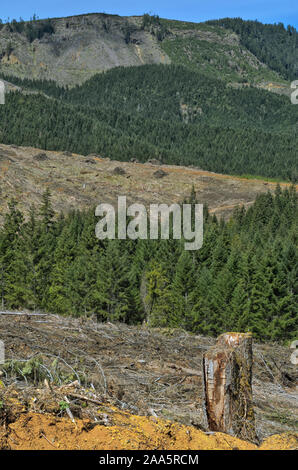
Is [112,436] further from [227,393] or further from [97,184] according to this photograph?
[97,184]

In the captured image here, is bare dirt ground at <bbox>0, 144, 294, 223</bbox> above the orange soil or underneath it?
above

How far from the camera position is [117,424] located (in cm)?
486

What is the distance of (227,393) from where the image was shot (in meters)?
5.33

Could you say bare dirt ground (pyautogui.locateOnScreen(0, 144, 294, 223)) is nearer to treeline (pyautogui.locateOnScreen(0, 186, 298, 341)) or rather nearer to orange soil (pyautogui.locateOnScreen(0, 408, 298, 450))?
treeline (pyautogui.locateOnScreen(0, 186, 298, 341))

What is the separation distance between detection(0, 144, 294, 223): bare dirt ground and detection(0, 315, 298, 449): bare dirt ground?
6414 cm

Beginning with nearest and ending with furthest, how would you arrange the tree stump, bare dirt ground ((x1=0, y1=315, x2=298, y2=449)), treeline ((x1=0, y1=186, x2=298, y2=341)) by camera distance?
bare dirt ground ((x1=0, y1=315, x2=298, y2=449)), the tree stump, treeline ((x1=0, y1=186, x2=298, y2=341))

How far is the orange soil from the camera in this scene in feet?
14.5

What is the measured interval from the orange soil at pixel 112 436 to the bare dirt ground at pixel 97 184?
68321 mm

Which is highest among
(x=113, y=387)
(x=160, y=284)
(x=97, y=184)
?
(x=97, y=184)

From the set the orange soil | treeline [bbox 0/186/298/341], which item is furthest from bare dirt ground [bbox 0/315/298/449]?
treeline [bbox 0/186/298/341]

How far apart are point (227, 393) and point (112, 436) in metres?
1.53

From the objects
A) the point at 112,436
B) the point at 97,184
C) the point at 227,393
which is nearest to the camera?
the point at 112,436

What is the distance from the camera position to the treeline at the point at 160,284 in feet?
120

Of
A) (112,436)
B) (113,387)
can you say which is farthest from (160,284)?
(112,436)
